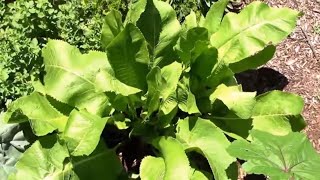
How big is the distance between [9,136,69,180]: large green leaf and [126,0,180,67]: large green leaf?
0.82 meters

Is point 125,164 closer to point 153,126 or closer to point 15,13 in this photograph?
point 153,126

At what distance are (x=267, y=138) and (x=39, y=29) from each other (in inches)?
71.3

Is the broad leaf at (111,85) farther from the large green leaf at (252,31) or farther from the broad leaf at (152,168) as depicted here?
the large green leaf at (252,31)

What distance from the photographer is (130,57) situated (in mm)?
3867

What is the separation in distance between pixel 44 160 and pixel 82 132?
0.38 metres

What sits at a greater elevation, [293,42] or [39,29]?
[39,29]

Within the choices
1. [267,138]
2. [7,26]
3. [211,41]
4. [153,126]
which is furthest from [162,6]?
[267,138]

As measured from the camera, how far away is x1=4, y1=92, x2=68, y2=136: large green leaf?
3.81 m

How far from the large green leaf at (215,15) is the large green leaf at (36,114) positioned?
1.15 metres

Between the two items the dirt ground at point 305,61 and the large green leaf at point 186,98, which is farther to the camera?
the dirt ground at point 305,61

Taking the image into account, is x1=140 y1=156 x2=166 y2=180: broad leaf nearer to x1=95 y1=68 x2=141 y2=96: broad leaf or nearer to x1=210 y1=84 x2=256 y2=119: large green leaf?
x1=95 y1=68 x2=141 y2=96: broad leaf

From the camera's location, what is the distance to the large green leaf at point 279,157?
2828mm

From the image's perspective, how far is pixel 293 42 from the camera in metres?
5.16

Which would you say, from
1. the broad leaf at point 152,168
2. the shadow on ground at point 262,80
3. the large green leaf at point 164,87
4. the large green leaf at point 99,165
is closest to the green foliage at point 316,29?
the shadow on ground at point 262,80
